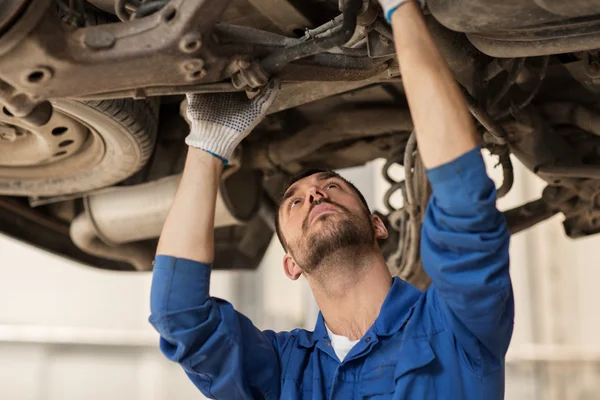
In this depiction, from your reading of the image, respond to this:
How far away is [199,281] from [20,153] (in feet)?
2.27

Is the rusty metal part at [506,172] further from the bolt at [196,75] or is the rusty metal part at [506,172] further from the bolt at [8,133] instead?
the bolt at [8,133]

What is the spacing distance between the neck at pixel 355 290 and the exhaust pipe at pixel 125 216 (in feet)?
2.24

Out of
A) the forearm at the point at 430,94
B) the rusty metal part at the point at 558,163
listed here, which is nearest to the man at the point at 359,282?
the forearm at the point at 430,94

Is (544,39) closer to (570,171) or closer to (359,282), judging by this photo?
(359,282)

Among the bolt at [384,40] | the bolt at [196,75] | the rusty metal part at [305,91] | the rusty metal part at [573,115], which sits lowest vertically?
the bolt at [196,75]

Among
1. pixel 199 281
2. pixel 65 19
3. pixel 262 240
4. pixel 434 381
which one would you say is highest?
pixel 65 19

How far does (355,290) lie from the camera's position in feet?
4.17

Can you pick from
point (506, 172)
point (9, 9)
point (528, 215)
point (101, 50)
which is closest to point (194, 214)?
point (101, 50)

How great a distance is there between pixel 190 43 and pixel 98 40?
12cm

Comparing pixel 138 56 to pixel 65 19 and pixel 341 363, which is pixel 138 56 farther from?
pixel 341 363

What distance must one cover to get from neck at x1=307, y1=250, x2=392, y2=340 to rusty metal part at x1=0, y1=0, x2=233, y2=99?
37 centimetres

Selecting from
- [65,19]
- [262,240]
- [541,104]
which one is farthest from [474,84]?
[262,240]

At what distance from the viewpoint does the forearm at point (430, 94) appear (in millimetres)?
965

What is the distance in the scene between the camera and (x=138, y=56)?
107 centimetres
